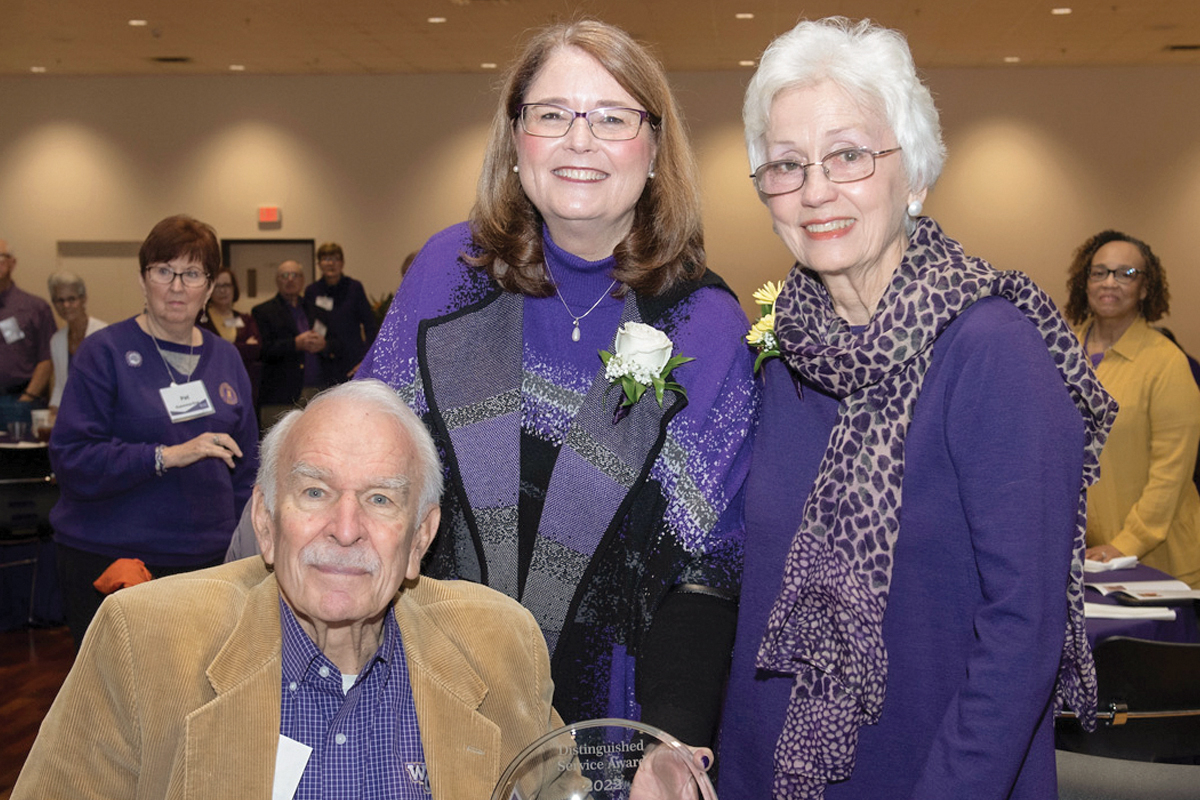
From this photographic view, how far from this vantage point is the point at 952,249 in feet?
5.27

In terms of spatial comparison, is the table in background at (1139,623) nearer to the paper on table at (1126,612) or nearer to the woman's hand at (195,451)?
the paper on table at (1126,612)

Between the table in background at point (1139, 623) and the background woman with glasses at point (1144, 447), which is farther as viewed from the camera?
the background woman with glasses at point (1144, 447)

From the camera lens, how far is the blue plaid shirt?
1592 millimetres

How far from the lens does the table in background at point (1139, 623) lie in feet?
9.95

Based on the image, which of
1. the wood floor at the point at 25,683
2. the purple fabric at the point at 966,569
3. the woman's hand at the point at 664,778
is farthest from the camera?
the wood floor at the point at 25,683

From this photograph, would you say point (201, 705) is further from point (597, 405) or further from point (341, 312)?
point (341, 312)

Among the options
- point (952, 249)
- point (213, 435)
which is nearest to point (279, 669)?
point (952, 249)

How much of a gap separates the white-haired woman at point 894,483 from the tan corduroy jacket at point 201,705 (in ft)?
1.59

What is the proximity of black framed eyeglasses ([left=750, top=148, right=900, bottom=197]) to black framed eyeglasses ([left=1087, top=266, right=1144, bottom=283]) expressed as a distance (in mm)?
3222

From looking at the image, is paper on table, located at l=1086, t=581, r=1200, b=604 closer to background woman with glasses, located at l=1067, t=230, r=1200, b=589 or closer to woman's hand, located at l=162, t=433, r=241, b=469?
background woman with glasses, located at l=1067, t=230, r=1200, b=589

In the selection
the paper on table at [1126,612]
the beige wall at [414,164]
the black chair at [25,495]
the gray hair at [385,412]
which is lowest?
the black chair at [25,495]

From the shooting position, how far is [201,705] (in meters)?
1.54

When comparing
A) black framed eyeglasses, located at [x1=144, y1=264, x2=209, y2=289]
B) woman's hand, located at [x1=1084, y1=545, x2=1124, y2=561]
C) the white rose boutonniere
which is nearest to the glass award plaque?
the white rose boutonniere

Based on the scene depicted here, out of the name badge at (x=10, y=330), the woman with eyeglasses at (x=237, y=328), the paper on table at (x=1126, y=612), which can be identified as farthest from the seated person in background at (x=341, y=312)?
the paper on table at (x=1126, y=612)
